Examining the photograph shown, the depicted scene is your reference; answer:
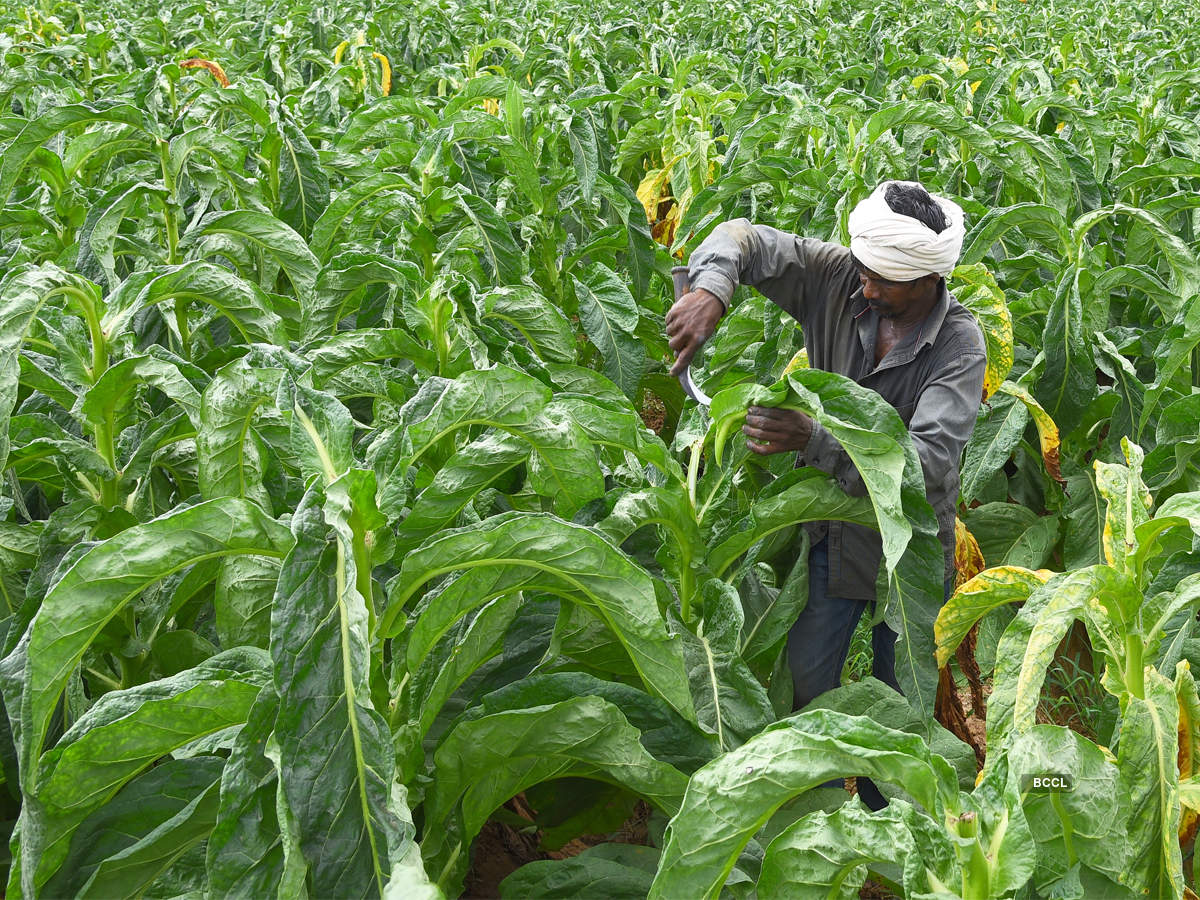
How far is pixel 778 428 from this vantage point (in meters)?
2.38

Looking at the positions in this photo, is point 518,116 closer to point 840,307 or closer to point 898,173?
point 898,173

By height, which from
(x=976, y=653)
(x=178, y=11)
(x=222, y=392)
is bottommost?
(x=976, y=653)

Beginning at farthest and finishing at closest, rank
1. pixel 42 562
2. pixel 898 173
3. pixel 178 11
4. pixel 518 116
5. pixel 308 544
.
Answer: pixel 178 11
pixel 518 116
pixel 898 173
pixel 42 562
pixel 308 544

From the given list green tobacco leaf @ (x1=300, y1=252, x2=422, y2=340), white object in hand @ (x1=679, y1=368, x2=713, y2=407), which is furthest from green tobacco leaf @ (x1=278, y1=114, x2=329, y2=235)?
white object in hand @ (x1=679, y1=368, x2=713, y2=407)

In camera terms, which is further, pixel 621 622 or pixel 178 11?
pixel 178 11

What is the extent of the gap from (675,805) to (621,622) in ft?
1.20

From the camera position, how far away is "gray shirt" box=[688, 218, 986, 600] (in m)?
2.72

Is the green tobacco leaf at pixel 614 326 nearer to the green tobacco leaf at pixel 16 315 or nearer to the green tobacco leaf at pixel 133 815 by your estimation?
the green tobacco leaf at pixel 16 315

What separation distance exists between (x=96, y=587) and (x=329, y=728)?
41cm

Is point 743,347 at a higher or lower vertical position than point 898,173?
lower

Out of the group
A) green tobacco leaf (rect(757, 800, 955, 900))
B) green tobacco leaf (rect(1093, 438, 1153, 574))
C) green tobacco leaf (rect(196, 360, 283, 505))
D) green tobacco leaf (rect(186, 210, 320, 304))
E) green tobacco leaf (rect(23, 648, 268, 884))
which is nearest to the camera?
green tobacco leaf (rect(757, 800, 955, 900))

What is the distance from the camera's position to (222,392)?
6.84 feet

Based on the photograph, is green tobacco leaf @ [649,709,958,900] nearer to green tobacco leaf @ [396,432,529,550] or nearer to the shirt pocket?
green tobacco leaf @ [396,432,529,550]

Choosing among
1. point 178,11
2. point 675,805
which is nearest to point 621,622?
point 675,805
